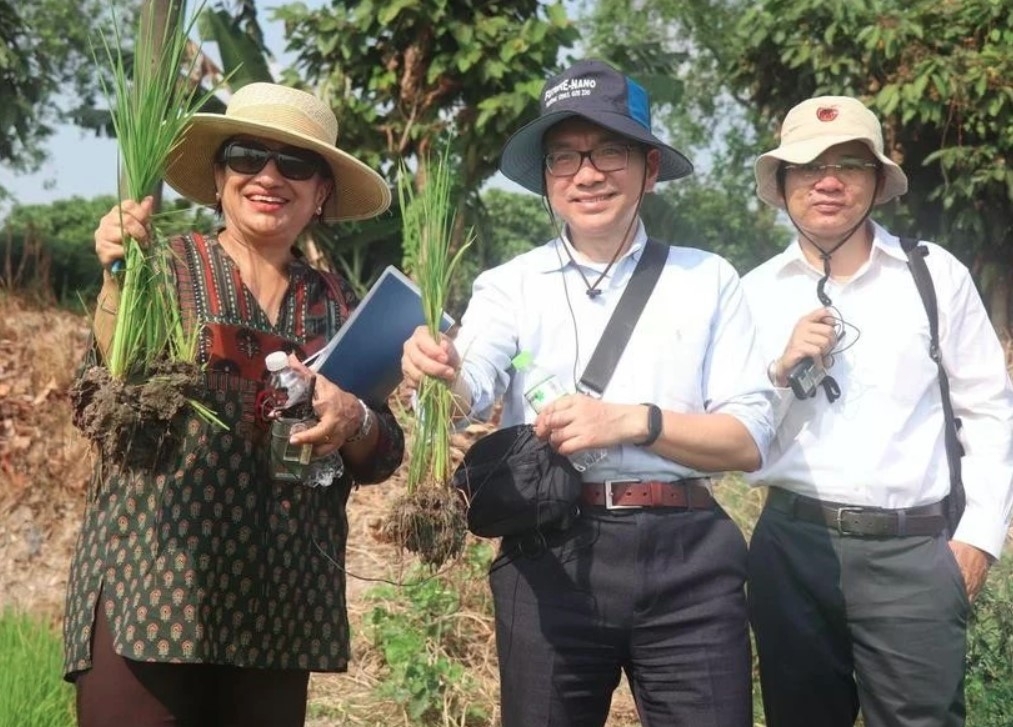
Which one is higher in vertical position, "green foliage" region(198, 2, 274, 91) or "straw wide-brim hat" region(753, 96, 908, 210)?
"green foliage" region(198, 2, 274, 91)

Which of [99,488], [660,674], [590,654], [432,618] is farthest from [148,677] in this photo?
[432,618]

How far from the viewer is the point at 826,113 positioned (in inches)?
128

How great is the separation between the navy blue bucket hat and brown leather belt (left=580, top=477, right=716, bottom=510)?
2.58 feet

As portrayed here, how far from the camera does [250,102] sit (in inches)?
112

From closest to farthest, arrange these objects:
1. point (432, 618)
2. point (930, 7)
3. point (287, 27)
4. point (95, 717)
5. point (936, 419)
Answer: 1. point (95, 717)
2. point (936, 419)
3. point (432, 618)
4. point (930, 7)
5. point (287, 27)

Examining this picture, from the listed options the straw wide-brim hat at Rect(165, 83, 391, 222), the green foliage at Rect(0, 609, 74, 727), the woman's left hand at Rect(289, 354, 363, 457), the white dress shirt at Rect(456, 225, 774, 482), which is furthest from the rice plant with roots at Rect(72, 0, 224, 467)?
the green foliage at Rect(0, 609, 74, 727)

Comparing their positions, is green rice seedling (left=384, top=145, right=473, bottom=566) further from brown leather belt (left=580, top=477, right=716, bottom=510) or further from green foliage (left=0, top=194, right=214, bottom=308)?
green foliage (left=0, top=194, right=214, bottom=308)

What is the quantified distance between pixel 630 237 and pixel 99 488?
4.50ft

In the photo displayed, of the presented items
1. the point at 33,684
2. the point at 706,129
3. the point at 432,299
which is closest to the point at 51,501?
the point at 33,684

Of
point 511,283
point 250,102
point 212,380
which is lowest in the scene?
point 212,380

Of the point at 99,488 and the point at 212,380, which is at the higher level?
the point at 212,380

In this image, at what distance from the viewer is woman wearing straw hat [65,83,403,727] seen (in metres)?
2.56

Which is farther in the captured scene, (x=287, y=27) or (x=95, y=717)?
(x=287, y=27)

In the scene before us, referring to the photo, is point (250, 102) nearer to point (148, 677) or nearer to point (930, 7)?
point (148, 677)
